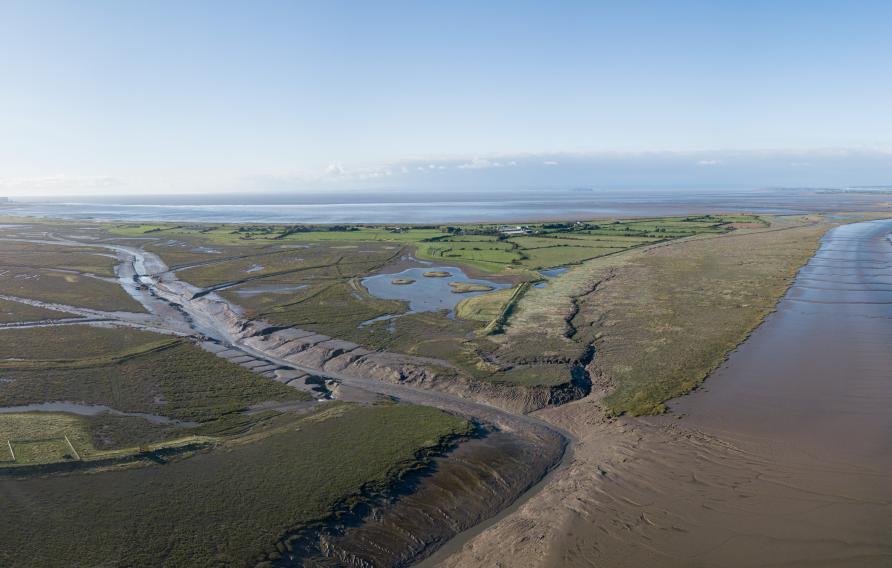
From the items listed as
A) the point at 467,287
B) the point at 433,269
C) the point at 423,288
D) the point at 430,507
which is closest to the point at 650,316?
the point at 467,287

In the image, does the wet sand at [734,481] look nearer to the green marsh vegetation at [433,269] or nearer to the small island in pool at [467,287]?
the green marsh vegetation at [433,269]

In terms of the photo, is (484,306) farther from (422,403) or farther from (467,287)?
(422,403)

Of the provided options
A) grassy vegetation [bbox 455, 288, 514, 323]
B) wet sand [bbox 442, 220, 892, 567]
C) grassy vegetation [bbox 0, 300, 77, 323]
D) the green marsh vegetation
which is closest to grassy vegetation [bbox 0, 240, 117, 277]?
the green marsh vegetation

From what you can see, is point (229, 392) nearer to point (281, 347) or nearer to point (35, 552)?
point (281, 347)

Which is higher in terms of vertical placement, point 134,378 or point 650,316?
point 650,316

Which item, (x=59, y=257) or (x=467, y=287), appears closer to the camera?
(x=467, y=287)

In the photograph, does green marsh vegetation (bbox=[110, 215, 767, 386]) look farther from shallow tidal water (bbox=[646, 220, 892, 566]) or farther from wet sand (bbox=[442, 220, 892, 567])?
shallow tidal water (bbox=[646, 220, 892, 566])

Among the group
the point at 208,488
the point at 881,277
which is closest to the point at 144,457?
the point at 208,488
